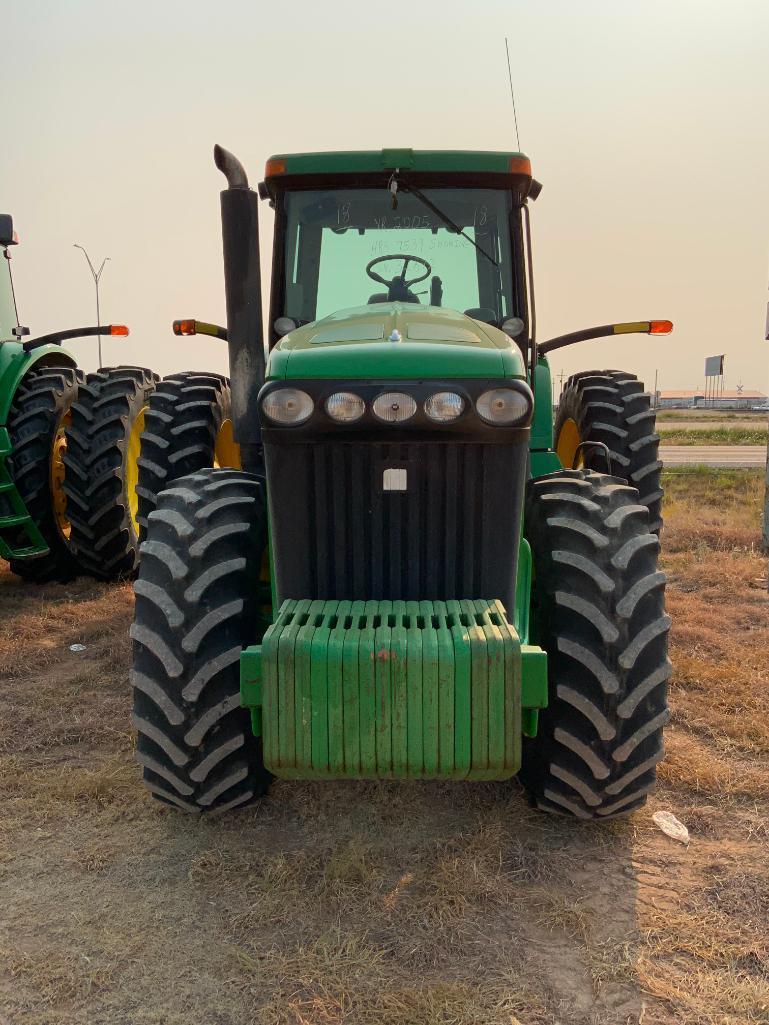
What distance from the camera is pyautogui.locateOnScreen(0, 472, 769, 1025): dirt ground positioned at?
2.40m

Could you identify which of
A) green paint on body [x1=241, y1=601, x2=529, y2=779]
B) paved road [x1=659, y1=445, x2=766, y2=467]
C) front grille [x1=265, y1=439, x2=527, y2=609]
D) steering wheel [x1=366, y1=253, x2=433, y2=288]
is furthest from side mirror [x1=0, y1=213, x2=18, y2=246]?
paved road [x1=659, y1=445, x2=766, y2=467]

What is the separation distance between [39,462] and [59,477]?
0.28 m

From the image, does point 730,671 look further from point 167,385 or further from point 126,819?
point 167,385

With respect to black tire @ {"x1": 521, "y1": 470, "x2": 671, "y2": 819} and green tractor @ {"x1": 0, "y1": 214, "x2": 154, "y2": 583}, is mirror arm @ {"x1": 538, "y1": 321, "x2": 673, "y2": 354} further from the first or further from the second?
green tractor @ {"x1": 0, "y1": 214, "x2": 154, "y2": 583}

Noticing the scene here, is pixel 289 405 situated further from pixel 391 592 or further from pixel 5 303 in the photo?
pixel 5 303

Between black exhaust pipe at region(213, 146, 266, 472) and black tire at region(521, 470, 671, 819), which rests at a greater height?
black exhaust pipe at region(213, 146, 266, 472)

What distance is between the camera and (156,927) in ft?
8.91

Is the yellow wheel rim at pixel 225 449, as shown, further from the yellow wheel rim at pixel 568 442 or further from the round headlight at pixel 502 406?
the round headlight at pixel 502 406

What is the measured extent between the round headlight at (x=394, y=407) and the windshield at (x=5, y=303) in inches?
212

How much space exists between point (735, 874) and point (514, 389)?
71.1 inches

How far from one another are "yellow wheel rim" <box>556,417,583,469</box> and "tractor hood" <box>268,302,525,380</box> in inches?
112

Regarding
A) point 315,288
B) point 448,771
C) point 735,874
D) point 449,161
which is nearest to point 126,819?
point 448,771

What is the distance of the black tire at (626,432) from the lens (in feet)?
17.5

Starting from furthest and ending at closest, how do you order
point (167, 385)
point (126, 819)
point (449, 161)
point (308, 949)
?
point (167, 385) → point (449, 161) → point (126, 819) → point (308, 949)
